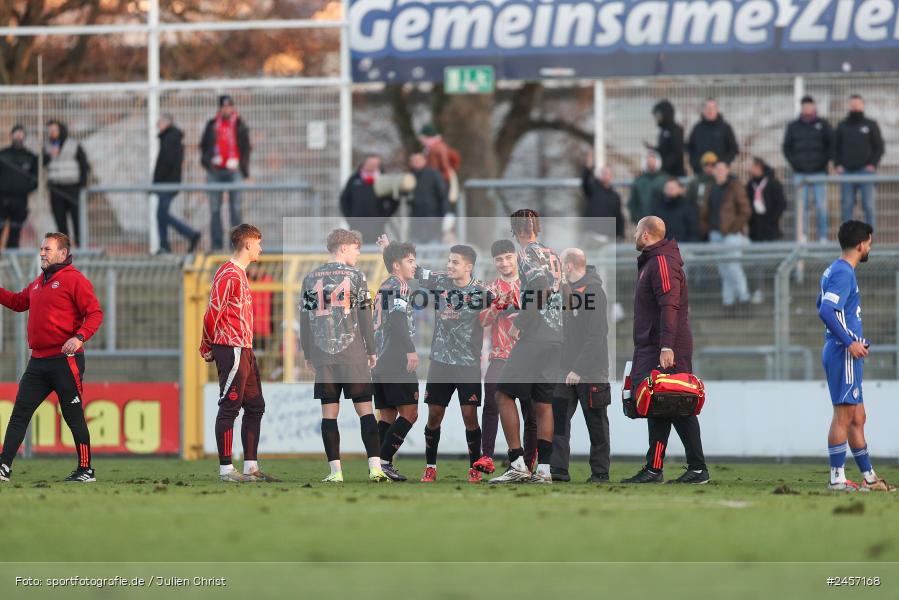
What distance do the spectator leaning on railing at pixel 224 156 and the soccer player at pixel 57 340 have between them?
9527 millimetres

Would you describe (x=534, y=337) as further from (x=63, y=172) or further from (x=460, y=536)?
(x=63, y=172)

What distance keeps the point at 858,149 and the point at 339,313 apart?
37.4 ft

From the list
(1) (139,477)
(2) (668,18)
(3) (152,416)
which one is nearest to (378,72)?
(2) (668,18)

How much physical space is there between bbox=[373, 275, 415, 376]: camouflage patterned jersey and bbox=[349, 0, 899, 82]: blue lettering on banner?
37.7 ft

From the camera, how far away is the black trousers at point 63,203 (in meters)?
23.0

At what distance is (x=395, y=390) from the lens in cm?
1297

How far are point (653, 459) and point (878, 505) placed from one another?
2596 millimetres

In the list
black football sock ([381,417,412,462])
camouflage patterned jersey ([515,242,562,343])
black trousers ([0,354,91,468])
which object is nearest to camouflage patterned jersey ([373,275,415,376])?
black football sock ([381,417,412,462])

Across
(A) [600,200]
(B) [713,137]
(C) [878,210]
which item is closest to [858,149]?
(C) [878,210]

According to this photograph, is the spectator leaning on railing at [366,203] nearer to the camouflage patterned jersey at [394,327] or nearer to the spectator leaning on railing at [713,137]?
the spectator leaning on railing at [713,137]

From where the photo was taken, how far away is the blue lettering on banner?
23172 millimetres

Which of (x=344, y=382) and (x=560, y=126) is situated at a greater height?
(x=560, y=126)

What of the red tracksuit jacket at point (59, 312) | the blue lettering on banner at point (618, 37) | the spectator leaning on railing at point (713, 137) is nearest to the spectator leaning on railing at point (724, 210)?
the spectator leaning on railing at point (713, 137)

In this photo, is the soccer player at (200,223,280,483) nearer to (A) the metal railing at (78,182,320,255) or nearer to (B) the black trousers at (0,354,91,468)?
(B) the black trousers at (0,354,91,468)
